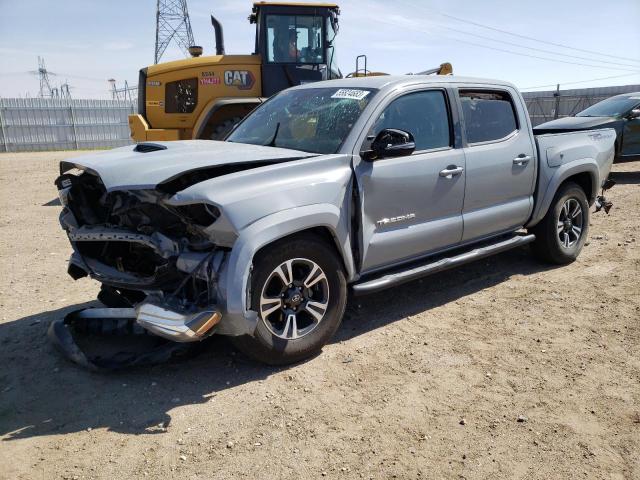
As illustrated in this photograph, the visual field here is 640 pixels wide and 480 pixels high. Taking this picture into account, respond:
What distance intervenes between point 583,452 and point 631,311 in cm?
223

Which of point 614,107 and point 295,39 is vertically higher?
point 295,39

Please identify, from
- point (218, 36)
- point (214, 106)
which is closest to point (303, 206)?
point (214, 106)

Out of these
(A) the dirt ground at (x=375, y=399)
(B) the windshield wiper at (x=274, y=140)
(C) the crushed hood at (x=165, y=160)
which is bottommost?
(A) the dirt ground at (x=375, y=399)

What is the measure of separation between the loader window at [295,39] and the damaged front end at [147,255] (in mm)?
6950

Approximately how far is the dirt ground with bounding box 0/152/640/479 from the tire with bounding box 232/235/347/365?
7.1 inches

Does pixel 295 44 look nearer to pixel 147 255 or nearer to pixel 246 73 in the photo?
pixel 246 73

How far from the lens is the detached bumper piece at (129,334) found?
3.10 m

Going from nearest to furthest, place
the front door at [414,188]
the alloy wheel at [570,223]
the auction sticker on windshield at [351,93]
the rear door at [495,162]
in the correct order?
the front door at [414,188]
the auction sticker on windshield at [351,93]
the rear door at [495,162]
the alloy wheel at [570,223]

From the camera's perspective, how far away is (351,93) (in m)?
4.32

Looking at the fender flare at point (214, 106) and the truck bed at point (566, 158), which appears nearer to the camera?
the truck bed at point (566, 158)

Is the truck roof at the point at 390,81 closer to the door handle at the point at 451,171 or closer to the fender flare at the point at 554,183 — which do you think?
the door handle at the point at 451,171

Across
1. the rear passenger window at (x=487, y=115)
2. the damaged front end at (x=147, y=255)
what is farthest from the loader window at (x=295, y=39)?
the damaged front end at (x=147, y=255)

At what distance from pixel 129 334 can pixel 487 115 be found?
145 inches

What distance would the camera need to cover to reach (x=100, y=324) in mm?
4020
